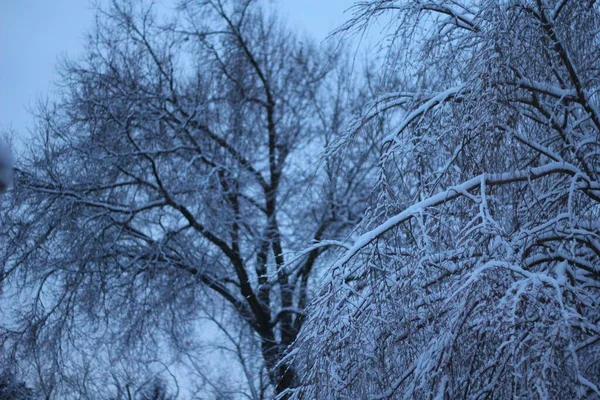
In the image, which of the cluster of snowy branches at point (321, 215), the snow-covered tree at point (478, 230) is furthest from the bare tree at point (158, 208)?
the snow-covered tree at point (478, 230)

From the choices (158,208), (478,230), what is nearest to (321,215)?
(158,208)

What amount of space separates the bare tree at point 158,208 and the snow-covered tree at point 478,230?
399 cm

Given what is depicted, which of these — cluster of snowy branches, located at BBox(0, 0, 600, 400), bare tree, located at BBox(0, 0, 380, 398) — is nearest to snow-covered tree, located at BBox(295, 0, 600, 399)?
cluster of snowy branches, located at BBox(0, 0, 600, 400)

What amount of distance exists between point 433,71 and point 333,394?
7.58 feet

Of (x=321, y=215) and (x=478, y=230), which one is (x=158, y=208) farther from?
(x=478, y=230)

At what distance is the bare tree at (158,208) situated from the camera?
29.8ft

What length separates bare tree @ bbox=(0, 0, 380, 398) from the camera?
907 cm

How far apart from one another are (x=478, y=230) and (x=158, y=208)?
7.08 m

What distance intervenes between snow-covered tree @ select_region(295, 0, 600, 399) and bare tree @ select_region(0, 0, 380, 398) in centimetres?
399

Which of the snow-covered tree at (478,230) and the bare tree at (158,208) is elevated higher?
the bare tree at (158,208)

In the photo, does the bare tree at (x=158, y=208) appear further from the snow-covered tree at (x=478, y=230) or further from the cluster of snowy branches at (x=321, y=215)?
the snow-covered tree at (x=478, y=230)

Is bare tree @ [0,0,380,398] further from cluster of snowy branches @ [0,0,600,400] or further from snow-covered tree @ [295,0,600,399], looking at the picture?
snow-covered tree @ [295,0,600,399]

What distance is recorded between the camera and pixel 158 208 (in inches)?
396

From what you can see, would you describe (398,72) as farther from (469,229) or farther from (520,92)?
(469,229)
